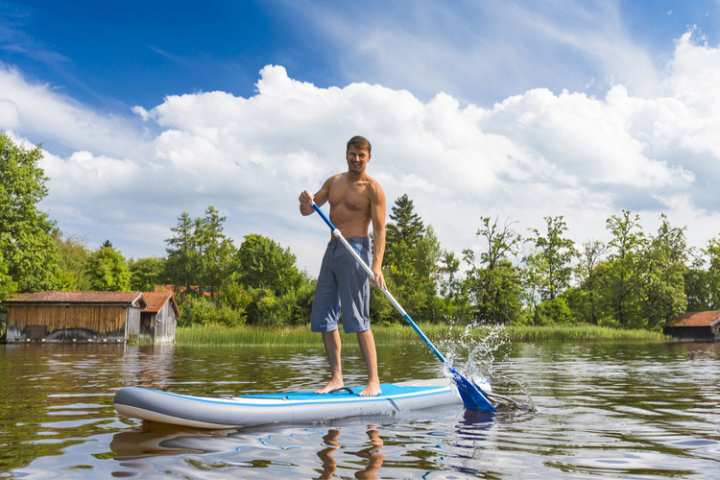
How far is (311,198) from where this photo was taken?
6484mm

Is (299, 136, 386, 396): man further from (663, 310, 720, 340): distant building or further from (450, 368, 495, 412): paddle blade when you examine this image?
(663, 310, 720, 340): distant building

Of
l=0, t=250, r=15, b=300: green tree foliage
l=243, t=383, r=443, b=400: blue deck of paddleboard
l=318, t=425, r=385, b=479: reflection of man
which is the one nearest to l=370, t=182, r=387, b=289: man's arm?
l=243, t=383, r=443, b=400: blue deck of paddleboard

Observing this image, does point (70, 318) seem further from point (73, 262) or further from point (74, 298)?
point (73, 262)

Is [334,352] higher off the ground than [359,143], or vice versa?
[359,143]

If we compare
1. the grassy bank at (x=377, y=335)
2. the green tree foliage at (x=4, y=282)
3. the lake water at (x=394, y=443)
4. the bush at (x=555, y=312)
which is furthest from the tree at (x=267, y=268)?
the lake water at (x=394, y=443)

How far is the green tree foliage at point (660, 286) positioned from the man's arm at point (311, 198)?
183ft

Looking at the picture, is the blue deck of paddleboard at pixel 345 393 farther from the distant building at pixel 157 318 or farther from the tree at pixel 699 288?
the tree at pixel 699 288

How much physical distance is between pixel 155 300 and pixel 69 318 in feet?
17.0

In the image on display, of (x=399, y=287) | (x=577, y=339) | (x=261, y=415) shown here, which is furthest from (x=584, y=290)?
(x=261, y=415)

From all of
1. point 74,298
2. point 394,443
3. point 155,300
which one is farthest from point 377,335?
point 394,443

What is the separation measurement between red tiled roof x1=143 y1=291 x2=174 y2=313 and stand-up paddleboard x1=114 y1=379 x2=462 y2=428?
34636mm

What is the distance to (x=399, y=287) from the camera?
54125mm

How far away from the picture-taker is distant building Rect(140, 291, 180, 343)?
38.9 meters

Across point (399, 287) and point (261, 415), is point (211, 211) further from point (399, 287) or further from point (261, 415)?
point (261, 415)
